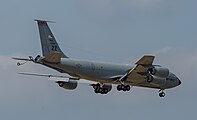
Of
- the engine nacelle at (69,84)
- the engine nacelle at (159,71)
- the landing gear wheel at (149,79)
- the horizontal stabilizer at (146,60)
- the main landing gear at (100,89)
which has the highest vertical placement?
the horizontal stabilizer at (146,60)

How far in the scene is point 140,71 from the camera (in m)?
138

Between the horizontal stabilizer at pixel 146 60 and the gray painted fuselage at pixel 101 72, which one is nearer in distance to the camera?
the gray painted fuselage at pixel 101 72

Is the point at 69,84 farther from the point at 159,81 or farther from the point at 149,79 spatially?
the point at 159,81

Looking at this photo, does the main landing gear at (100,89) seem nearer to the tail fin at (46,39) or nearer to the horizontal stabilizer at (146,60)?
the tail fin at (46,39)

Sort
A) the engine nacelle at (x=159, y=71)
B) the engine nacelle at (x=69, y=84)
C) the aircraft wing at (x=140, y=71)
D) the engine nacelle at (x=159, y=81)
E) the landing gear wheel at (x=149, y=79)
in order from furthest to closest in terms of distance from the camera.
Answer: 1. the engine nacelle at (x=69, y=84)
2. the engine nacelle at (x=159, y=81)
3. the landing gear wheel at (x=149, y=79)
4. the engine nacelle at (x=159, y=71)
5. the aircraft wing at (x=140, y=71)

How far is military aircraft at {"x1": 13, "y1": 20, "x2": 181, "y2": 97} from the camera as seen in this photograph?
133m

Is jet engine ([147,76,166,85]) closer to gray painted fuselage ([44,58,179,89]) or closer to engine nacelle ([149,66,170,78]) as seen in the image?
gray painted fuselage ([44,58,179,89])

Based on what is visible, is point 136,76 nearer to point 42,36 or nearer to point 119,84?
point 119,84

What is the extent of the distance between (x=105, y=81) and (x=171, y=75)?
35.5ft

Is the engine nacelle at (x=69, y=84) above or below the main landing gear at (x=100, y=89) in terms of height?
above

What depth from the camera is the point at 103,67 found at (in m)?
138

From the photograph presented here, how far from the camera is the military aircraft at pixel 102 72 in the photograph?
133 metres

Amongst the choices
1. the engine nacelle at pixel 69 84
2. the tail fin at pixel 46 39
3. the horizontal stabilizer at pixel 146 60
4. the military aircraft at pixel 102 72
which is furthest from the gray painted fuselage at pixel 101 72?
the engine nacelle at pixel 69 84

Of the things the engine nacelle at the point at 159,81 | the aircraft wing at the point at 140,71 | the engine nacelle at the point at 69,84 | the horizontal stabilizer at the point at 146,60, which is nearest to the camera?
the horizontal stabilizer at the point at 146,60
